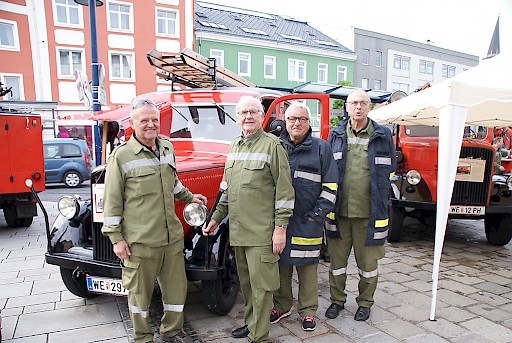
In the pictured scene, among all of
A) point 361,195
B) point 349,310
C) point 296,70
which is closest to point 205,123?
point 361,195

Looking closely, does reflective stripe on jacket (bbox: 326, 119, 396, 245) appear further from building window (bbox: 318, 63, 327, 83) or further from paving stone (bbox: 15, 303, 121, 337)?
building window (bbox: 318, 63, 327, 83)

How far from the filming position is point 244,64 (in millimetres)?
26594

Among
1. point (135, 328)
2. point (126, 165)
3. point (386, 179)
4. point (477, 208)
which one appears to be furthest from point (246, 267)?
point (477, 208)

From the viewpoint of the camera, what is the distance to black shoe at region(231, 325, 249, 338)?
10.4ft

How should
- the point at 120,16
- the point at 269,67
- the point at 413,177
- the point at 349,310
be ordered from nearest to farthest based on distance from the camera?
the point at 349,310, the point at 413,177, the point at 120,16, the point at 269,67

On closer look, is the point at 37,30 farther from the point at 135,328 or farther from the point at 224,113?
the point at 135,328

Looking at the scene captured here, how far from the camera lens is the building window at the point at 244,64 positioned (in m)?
26.3

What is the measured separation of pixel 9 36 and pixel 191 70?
62.5ft

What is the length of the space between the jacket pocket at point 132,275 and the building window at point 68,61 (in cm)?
2115

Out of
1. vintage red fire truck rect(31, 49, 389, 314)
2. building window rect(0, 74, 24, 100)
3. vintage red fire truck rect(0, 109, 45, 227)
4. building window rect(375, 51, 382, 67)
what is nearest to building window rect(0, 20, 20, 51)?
building window rect(0, 74, 24, 100)

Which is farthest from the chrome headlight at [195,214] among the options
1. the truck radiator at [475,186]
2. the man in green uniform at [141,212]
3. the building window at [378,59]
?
the building window at [378,59]

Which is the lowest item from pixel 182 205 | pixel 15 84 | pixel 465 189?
pixel 465 189

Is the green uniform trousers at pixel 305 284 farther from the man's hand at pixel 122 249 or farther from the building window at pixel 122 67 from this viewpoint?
the building window at pixel 122 67

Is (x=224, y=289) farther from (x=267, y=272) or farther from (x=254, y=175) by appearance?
(x=254, y=175)
